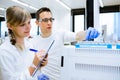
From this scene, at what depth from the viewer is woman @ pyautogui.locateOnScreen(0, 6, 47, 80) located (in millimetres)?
968

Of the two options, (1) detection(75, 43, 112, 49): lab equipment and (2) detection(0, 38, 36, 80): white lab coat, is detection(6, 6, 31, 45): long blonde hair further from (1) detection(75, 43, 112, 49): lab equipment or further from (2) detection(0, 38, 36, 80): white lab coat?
(1) detection(75, 43, 112, 49): lab equipment

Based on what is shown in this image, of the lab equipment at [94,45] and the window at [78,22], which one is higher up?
the window at [78,22]

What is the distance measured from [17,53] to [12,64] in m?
0.09

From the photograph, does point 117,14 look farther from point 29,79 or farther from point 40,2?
point 29,79

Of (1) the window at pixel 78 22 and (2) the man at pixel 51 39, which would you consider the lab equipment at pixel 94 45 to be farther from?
(1) the window at pixel 78 22

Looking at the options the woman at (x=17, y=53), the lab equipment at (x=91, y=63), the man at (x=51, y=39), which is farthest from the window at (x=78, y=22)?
the lab equipment at (x=91, y=63)

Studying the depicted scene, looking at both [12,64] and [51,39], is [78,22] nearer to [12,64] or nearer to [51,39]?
[51,39]

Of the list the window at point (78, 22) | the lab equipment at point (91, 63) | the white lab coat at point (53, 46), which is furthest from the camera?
the window at point (78, 22)

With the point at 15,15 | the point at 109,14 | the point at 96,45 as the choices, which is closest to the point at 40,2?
the point at 109,14

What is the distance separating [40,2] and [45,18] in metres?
5.02

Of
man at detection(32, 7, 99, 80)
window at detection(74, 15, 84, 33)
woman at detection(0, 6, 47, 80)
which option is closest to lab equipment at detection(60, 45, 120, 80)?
woman at detection(0, 6, 47, 80)

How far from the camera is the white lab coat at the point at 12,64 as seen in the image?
0.96 metres

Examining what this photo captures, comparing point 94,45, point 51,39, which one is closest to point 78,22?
point 51,39

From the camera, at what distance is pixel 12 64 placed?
1.00 metres
